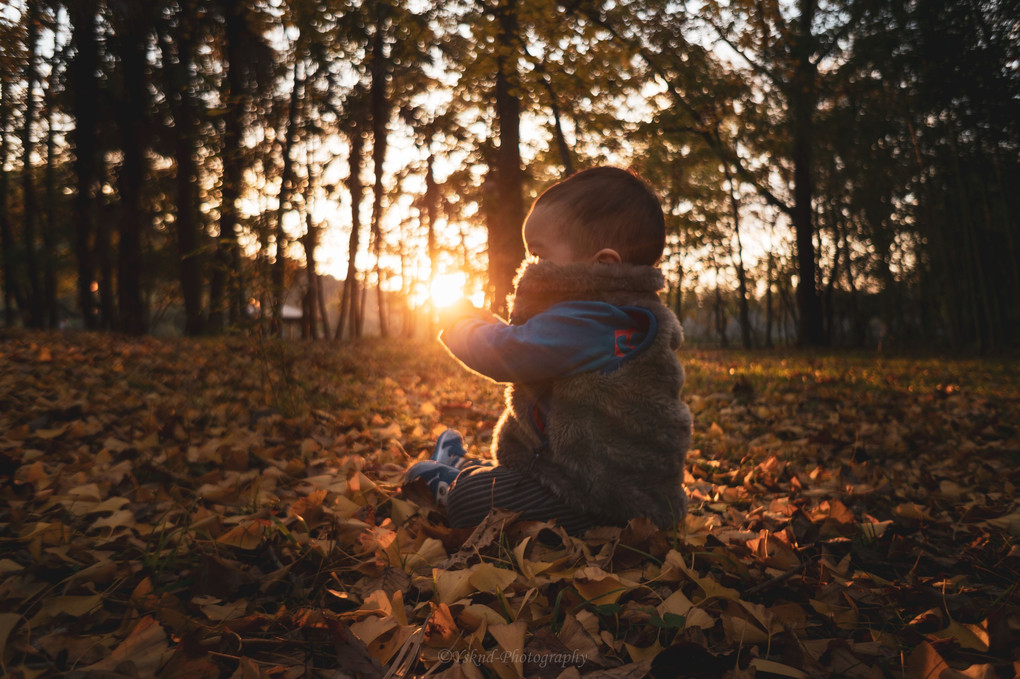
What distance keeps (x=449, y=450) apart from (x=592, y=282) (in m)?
1.13

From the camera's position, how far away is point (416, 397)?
480cm

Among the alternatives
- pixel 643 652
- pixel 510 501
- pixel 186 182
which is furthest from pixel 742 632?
pixel 186 182

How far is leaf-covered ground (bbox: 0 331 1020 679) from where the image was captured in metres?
1.07

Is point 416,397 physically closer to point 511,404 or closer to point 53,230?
point 511,404

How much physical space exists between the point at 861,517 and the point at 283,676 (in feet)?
6.74

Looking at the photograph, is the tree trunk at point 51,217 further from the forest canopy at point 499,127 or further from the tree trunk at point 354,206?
the tree trunk at point 354,206

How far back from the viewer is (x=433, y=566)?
4.80ft

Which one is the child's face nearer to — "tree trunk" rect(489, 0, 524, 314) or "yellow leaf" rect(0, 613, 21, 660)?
"yellow leaf" rect(0, 613, 21, 660)

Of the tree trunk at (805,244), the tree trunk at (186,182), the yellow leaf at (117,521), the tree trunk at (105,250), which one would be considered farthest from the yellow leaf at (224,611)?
the tree trunk at (105,250)

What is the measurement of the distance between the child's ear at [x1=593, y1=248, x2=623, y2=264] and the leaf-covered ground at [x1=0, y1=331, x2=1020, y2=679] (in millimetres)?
815

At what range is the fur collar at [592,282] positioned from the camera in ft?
5.35

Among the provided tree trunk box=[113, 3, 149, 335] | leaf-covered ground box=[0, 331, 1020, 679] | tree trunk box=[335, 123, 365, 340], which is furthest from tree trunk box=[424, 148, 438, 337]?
leaf-covered ground box=[0, 331, 1020, 679]

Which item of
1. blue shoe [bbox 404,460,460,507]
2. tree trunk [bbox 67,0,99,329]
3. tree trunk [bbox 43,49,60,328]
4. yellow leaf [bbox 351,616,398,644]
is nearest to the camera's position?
yellow leaf [bbox 351,616,398,644]

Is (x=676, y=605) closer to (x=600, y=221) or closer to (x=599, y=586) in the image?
(x=599, y=586)
